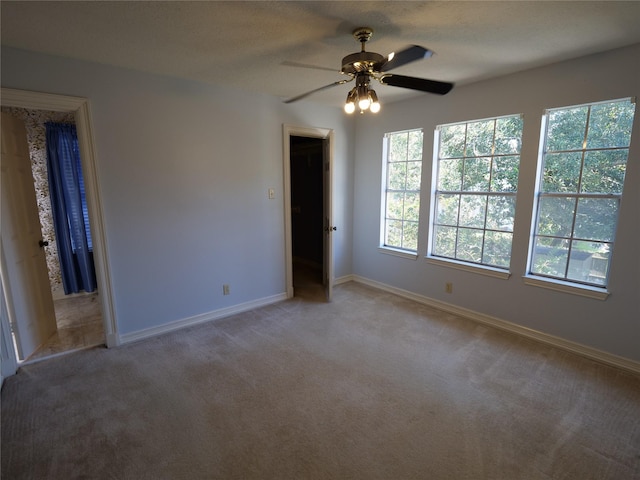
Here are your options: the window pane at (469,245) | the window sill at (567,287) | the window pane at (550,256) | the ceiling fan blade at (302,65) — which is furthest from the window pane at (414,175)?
the ceiling fan blade at (302,65)

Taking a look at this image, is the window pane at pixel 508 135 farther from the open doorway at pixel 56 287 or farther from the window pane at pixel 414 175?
the open doorway at pixel 56 287

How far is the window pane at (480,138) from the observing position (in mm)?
3240

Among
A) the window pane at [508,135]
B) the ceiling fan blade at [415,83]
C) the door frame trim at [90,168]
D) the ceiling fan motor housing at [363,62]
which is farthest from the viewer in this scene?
the window pane at [508,135]

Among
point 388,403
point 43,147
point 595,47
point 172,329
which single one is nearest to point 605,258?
point 595,47

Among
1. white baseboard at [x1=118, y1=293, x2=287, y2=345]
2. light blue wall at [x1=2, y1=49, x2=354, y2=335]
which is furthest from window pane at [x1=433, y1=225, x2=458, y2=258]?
white baseboard at [x1=118, y1=293, x2=287, y2=345]

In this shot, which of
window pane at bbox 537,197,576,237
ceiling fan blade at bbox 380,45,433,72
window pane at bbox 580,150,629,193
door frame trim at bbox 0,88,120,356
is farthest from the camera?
window pane at bbox 537,197,576,237

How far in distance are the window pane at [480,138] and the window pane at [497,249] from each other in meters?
0.84

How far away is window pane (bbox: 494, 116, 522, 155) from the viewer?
304cm

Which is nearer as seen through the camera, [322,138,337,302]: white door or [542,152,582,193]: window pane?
[542,152,582,193]: window pane

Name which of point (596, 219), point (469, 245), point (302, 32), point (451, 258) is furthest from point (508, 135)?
point (302, 32)

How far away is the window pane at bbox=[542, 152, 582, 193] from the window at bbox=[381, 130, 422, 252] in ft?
4.23

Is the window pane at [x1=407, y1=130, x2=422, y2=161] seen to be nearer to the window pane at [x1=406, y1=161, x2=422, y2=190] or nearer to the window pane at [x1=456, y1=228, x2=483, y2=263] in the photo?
the window pane at [x1=406, y1=161, x2=422, y2=190]

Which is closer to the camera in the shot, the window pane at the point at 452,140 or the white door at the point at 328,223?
the window pane at the point at 452,140

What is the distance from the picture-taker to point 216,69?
2.76 meters
